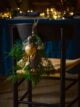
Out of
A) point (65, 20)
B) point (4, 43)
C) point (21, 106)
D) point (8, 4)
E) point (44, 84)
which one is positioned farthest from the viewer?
point (8, 4)

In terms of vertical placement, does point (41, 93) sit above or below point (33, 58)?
below

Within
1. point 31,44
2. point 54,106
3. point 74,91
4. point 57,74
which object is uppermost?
point 31,44

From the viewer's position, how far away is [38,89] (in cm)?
338

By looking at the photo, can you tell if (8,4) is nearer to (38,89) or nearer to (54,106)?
(38,89)

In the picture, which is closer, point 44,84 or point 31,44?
point 31,44

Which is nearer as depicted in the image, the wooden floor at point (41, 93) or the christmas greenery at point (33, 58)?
the christmas greenery at point (33, 58)

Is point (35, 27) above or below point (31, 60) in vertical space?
above

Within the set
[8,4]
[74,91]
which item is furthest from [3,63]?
[8,4]

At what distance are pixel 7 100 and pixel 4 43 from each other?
578 millimetres

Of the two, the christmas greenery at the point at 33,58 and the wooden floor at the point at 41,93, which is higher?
the christmas greenery at the point at 33,58

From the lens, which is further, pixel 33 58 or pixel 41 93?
pixel 41 93

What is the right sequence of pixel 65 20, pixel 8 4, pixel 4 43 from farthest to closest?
pixel 8 4 < pixel 4 43 < pixel 65 20

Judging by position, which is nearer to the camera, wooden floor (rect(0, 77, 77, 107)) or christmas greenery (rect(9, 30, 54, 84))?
christmas greenery (rect(9, 30, 54, 84))

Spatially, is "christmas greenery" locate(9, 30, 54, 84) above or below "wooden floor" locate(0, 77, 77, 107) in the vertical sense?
above
